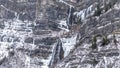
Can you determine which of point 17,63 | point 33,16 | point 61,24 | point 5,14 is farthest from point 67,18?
point 17,63

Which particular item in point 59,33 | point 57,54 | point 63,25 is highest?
point 63,25

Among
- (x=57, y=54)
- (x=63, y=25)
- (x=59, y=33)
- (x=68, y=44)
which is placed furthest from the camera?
(x=63, y=25)

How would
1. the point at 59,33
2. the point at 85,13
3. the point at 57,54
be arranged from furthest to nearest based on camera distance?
the point at 85,13 → the point at 59,33 → the point at 57,54

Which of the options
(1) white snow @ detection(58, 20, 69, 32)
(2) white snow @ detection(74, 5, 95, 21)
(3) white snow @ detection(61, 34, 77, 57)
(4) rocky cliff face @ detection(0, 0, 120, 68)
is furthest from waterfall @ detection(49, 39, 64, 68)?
(2) white snow @ detection(74, 5, 95, 21)

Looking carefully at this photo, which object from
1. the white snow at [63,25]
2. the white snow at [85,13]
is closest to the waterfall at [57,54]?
the white snow at [63,25]

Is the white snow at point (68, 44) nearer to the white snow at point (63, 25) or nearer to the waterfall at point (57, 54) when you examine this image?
the waterfall at point (57, 54)

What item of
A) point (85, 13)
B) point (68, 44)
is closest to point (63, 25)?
point (85, 13)

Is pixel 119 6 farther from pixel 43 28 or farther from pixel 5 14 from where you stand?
pixel 5 14

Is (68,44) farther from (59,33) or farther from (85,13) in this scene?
(85,13)
